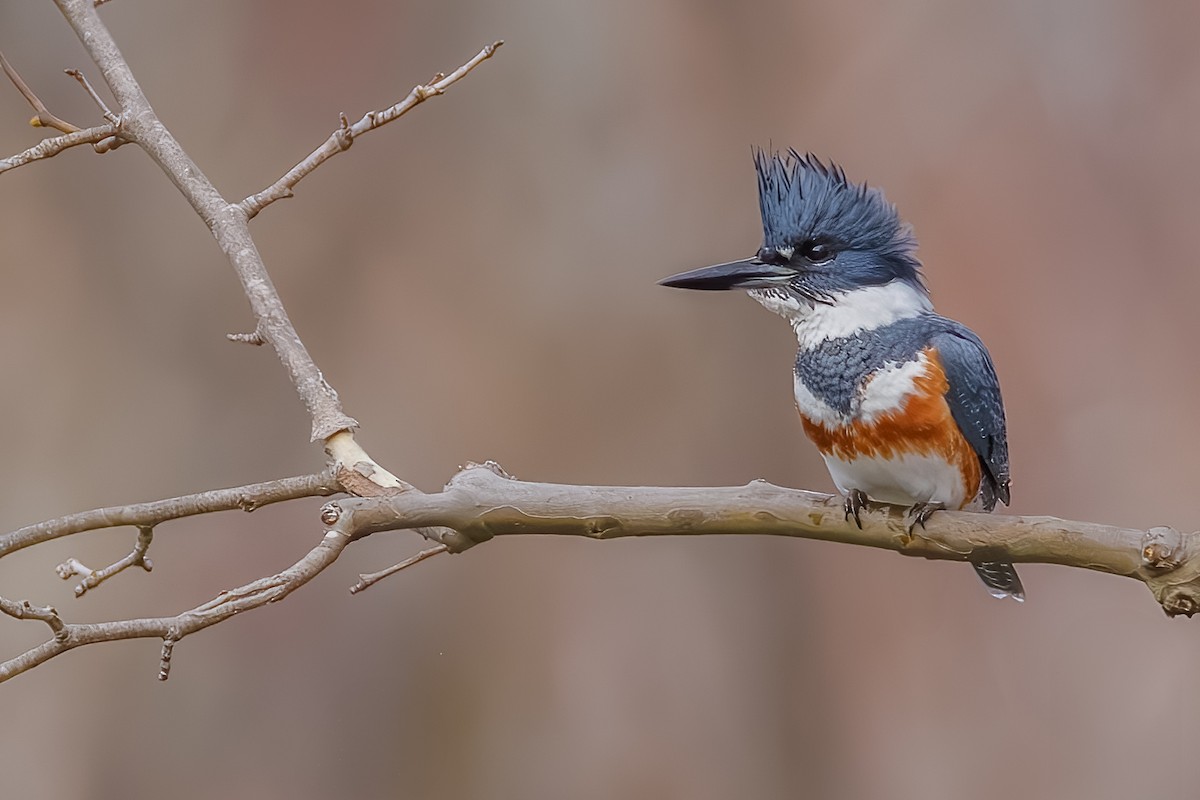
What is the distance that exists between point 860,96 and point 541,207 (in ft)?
2.50

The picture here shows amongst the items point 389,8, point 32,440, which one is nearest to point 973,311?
point 389,8

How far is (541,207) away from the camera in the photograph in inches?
107

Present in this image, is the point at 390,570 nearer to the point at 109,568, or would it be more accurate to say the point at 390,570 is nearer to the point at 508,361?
the point at 109,568

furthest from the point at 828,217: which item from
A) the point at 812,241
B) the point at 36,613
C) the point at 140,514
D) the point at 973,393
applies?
the point at 36,613

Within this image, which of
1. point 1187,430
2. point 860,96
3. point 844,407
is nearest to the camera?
point 844,407

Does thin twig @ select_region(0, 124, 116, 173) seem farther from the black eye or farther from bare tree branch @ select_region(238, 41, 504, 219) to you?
the black eye

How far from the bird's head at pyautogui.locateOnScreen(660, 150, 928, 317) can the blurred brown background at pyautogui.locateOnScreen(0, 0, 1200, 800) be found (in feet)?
4.33

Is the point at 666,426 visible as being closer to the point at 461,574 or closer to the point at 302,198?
the point at 461,574

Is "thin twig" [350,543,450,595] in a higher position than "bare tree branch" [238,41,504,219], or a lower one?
lower

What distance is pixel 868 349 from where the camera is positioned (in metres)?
1.26

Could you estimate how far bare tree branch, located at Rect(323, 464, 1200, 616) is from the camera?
0.94 m

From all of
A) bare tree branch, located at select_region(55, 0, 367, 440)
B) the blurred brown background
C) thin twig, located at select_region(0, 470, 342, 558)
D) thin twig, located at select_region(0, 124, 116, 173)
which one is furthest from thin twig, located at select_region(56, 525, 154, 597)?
the blurred brown background

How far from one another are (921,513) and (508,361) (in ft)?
5.47

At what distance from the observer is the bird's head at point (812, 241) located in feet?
4.29
